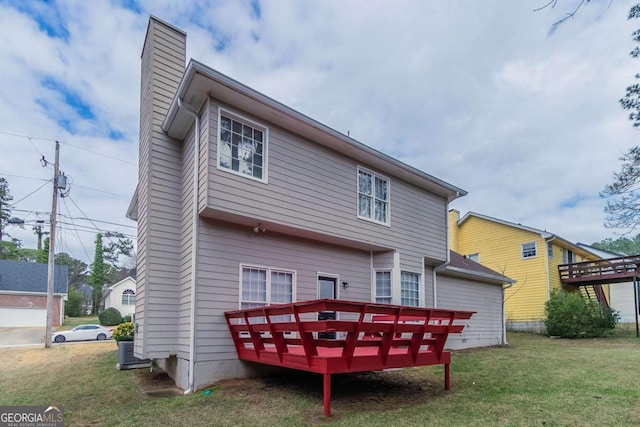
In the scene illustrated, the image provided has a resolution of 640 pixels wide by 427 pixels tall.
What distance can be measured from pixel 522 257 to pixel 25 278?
109 feet

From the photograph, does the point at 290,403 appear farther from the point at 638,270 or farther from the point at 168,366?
the point at 638,270

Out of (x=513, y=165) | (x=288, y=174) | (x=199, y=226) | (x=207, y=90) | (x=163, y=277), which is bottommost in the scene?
(x=163, y=277)

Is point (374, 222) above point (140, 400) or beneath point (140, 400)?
above

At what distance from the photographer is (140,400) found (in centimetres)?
655

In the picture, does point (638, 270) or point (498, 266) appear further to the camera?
point (498, 266)

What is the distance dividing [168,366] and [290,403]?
3.93m

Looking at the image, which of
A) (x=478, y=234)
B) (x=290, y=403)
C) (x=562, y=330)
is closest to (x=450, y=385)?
(x=290, y=403)

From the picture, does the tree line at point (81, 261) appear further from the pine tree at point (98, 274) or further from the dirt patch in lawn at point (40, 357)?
the dirt patch in lawn at point (40, 357)

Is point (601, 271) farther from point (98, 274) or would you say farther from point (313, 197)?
point (98, 274)

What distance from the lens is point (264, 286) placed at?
830 centimetres

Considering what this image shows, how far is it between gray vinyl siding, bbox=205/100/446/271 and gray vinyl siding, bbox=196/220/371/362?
1.98ft

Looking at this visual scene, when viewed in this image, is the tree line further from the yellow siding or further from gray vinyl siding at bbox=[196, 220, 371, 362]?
gray vinyl siding at bbox=[196, 220, 371, 362]

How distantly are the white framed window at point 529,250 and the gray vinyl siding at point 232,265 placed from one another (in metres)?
15.3

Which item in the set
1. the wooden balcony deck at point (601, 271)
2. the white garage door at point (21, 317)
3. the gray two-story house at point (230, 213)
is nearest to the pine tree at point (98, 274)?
the white garage door at point (21, 317)
